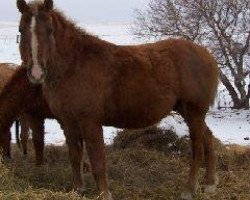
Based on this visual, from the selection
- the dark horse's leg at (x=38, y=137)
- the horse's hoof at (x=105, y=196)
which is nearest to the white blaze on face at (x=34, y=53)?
the horse's hoof at (x=105, y=196)

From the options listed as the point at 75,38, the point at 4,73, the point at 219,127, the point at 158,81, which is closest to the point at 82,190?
the point at 158,81

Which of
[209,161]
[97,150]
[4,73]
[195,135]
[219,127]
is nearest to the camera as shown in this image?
[97,150]

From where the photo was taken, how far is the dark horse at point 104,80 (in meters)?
4.56

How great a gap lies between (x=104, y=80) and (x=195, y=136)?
1406 mm

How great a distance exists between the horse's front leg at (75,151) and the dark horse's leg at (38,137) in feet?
4.29

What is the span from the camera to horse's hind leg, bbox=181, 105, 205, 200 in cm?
561

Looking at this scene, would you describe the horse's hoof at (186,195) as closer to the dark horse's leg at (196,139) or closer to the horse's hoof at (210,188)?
the dark horse's leg at (196,139)

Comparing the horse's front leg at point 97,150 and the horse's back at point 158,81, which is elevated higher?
the horse's back at point 158,81

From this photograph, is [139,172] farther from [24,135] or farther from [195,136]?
[24,135]

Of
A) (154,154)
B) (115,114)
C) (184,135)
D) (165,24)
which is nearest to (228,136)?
(184,135)

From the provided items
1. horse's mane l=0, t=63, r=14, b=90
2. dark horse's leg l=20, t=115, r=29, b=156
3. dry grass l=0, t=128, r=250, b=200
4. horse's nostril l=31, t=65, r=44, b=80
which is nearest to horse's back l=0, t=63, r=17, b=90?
horse's mane l=0, t=63, r=14, b=90

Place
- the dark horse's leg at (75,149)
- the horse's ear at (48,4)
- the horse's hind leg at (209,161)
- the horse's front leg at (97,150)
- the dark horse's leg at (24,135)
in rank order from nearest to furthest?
the horse's ear at (48,4) → the horse's front leg at (97,150) → the dark horse's leg at (75,149) → the horse's hind leg at (209,161) → the dark horse's leg at (24,135)

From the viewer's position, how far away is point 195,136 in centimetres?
566

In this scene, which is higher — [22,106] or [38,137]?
[22,106]
